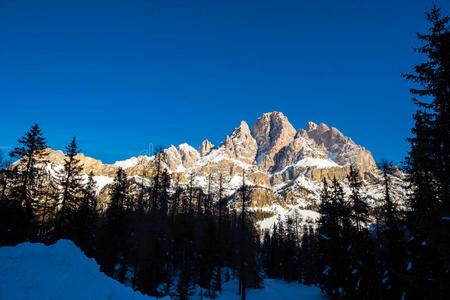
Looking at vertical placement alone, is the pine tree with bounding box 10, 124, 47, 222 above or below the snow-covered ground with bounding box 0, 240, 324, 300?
above

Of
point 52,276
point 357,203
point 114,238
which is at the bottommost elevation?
point 114,238

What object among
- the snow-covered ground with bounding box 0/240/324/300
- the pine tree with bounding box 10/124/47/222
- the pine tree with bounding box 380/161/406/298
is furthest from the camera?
the pine tree with bounding box 10/124/47/222

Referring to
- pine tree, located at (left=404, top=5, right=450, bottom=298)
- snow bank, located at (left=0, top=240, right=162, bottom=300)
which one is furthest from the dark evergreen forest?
snow bank, located at (left=0, top=240, right=162, bottom=300)

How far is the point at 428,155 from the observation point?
40.8 ft

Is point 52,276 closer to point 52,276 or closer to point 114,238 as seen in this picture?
point 52,276

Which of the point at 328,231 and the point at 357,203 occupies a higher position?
the point at 357,203

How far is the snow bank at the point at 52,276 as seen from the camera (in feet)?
30.6

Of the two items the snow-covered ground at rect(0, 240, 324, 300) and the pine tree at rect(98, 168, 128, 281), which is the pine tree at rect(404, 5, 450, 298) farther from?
the pine tree at rect(98, 168, 128, 281)

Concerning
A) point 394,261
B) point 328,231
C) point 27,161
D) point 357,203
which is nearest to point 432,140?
point 394,261

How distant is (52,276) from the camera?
10.2 metres

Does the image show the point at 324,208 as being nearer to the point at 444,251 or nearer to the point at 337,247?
the point at 337,247

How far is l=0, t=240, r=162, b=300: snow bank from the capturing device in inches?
367

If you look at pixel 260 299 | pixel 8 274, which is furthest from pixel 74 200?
pixel 260 299

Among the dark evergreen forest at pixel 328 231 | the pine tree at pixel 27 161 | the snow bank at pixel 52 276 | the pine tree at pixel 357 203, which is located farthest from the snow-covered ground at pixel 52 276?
the pine tree at pixel 357 203
